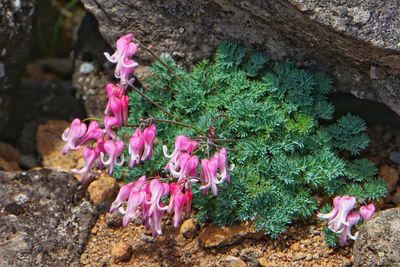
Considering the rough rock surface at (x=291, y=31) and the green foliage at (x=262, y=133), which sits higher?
the rough rock surface at (x=291, y=31)

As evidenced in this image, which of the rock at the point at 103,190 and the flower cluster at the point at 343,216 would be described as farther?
the rock at the point at 103,190

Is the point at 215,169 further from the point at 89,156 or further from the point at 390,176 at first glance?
the point at 390,176

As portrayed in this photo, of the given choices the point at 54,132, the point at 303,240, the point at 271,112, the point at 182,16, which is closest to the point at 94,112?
the point at 54,132

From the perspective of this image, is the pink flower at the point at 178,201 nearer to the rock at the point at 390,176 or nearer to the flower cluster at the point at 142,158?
the flower cluster at the point at 142,158

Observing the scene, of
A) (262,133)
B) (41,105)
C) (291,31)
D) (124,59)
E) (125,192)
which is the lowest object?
(41,105)

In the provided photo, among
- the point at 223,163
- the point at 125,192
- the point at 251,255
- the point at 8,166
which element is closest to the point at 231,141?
the point at 223,163

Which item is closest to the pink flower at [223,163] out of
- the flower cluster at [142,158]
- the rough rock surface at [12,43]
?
the flower cluster at [142,158]
